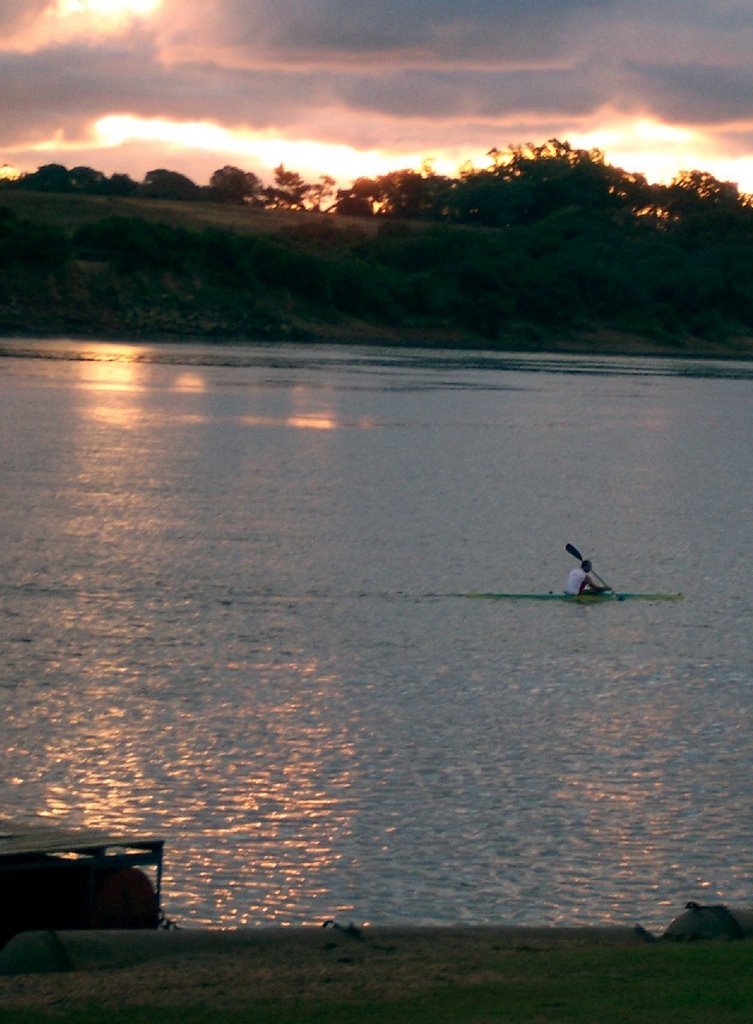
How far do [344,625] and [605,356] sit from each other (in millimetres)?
101780

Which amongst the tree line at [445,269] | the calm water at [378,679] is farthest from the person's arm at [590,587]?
the tree line at [445,269]

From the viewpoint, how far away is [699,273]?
130 metres

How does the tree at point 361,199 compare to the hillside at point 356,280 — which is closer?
the hillside at point 356,280

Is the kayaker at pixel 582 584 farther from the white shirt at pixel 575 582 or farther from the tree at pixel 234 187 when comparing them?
the tree at pixel 234 187

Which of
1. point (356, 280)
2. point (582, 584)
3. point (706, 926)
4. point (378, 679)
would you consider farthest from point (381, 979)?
point (356, 280)

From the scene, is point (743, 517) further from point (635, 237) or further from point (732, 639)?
point (635, 237)

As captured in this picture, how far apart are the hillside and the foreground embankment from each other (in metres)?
92.3

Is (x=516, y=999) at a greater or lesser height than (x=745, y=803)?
greater

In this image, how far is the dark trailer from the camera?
10.4 metres

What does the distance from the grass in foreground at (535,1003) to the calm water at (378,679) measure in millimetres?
3288

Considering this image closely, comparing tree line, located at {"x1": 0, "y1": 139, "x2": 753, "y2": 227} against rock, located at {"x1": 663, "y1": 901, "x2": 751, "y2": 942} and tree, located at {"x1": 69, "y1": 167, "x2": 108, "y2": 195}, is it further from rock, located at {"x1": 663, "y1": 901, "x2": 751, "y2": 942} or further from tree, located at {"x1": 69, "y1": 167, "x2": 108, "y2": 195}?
rock, located at {"x1": 663, "y1": 901, "x2": 751, "y2": 942}

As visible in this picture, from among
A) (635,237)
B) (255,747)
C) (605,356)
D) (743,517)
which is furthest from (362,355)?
(255,747)

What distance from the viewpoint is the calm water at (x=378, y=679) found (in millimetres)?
13367

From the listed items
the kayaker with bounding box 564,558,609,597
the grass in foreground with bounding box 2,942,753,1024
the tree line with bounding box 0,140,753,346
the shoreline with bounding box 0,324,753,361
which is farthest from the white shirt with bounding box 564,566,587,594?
the tree line with bounding box 0,140,753,346
